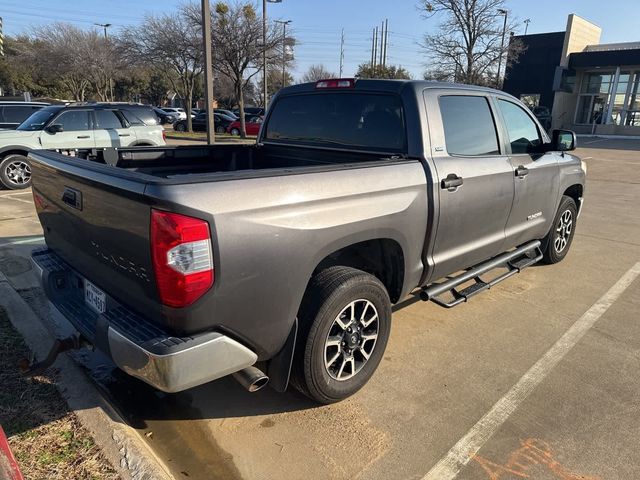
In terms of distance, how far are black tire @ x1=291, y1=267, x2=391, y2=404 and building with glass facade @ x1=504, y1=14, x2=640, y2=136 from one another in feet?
124

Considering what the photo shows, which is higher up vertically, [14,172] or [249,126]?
[249,126]

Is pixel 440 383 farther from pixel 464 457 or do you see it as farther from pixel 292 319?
pixel 292 319

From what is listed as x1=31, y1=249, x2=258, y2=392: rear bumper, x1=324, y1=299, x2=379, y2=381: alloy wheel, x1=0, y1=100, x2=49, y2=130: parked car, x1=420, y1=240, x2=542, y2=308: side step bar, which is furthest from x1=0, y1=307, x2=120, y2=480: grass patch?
x1=0, y1=100, x2=49, y2=130: parked car

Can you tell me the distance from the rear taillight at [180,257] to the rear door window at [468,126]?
2.12 meters

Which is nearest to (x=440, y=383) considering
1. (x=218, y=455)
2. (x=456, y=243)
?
(x=456, y=243)

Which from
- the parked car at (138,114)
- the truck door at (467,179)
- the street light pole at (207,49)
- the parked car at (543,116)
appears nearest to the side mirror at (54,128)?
the parked car at (138,114)

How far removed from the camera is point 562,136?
475 centimetres

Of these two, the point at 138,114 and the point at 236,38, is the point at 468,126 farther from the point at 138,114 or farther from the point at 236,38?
the point at 236,38

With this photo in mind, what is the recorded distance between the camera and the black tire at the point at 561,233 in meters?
5.41

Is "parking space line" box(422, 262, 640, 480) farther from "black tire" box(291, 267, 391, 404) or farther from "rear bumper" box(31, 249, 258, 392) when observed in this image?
"rear bumper" box(31, 249, 258, 392)

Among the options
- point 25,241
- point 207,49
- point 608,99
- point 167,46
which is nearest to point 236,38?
point 167,46

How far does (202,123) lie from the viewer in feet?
98.3

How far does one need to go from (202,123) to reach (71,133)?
20846mm

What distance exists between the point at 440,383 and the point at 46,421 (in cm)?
242
